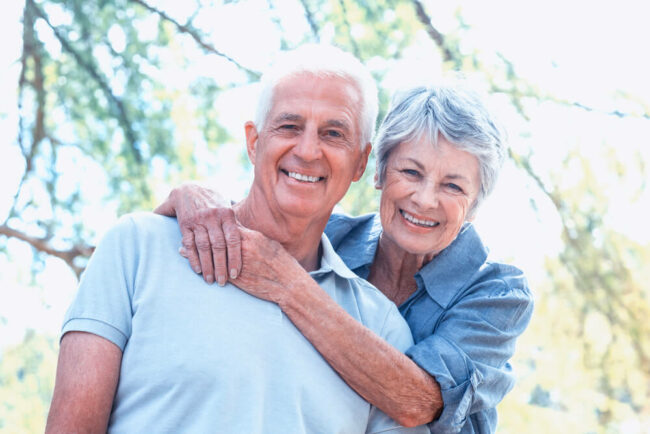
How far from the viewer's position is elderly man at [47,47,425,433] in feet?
5.80

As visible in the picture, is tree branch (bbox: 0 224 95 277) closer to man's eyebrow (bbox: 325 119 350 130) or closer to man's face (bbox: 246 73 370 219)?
man's face (bbox: 246 73 370 219)

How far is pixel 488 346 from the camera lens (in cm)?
224

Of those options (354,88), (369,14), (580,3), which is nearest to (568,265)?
(580,3)

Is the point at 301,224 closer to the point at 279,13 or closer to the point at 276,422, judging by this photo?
the point at 276,422

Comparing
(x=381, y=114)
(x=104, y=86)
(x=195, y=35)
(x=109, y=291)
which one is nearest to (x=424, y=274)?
(x=109, y=291)

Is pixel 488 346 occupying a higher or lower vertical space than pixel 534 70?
lower

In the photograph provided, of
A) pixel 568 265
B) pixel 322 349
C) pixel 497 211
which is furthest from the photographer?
pixel 568 265

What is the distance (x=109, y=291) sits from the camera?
182 centimetres

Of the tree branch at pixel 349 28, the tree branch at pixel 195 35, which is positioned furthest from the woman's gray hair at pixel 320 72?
the tree branch at pixel 195 35

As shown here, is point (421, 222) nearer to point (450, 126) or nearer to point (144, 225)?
point (450, 126)

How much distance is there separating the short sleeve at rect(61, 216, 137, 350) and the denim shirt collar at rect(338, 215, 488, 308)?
86cm

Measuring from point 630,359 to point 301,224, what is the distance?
349cm

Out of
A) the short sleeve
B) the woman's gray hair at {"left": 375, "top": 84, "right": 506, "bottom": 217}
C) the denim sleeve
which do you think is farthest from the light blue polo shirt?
the woman's gray hair at {"left": 375, "top": 84, "right": 506, "bottom": 217}

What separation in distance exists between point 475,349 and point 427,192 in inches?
18.7
